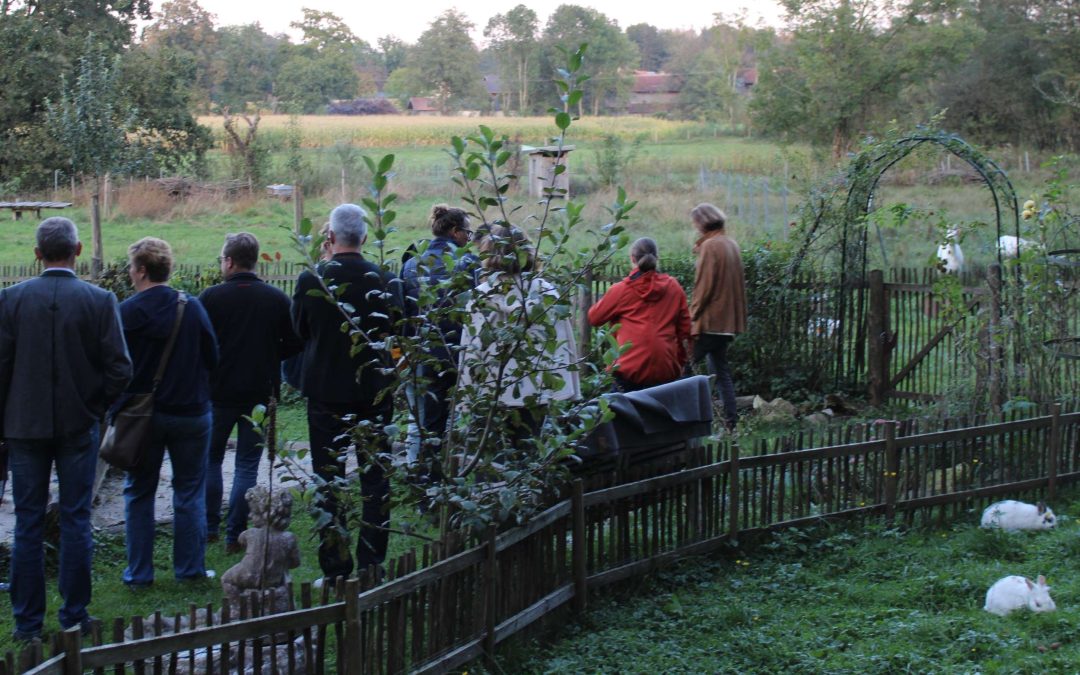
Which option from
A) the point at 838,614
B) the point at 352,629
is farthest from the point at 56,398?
the point at 838,614

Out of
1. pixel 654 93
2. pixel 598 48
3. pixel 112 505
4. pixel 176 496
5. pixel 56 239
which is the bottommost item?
pixel 112 505

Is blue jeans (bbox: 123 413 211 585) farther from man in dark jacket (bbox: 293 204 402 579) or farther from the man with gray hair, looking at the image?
man in dark jacket (bbox: 293 204 402 579)

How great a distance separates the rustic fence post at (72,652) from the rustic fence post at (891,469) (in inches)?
200

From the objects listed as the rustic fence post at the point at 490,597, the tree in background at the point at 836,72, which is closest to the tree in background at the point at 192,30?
the tree in background at the point at 836,72

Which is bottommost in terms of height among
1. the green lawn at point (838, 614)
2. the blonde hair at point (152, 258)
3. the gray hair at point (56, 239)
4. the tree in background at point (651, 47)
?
the green lawn at point (838, 614)

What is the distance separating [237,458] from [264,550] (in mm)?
1681

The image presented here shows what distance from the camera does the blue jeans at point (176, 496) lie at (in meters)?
5.66

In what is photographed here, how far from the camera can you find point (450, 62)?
66125mm

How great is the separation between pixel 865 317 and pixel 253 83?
49381 millimetres

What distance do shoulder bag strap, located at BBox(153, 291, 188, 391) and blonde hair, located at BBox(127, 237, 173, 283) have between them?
15 cm

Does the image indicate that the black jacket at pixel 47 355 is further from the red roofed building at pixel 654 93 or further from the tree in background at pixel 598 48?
the red roofed building at pixel 654 93

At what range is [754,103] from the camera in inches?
1550

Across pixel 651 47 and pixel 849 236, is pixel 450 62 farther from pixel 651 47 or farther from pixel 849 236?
pixel 849 236

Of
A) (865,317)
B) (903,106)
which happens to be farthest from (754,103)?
(865,317)
